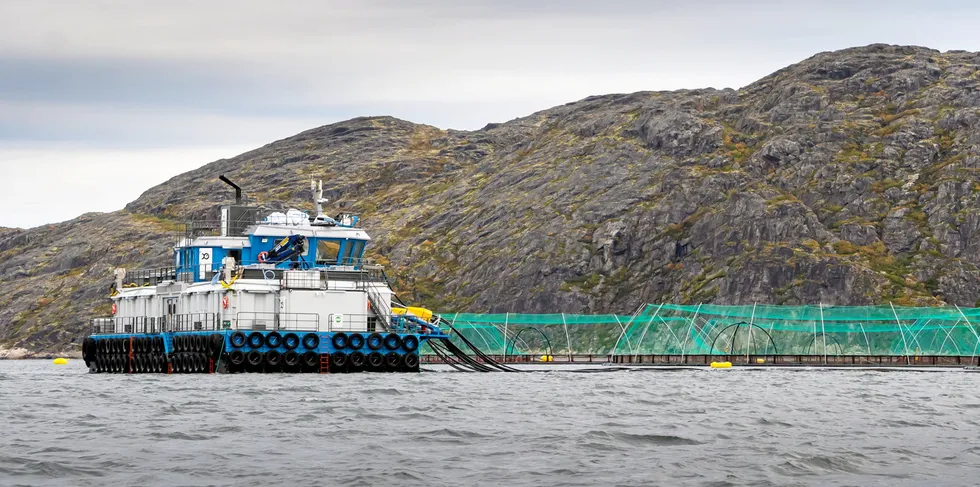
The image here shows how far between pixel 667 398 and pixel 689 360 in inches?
2747

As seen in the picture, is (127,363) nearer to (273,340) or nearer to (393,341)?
A: (273,340)

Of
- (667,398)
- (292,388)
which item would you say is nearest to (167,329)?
(292,388)

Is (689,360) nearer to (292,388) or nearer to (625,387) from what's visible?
(625,387)

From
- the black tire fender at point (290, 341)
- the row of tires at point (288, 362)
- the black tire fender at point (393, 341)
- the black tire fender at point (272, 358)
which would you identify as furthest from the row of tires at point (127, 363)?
the black tire fender at point (393, 341)

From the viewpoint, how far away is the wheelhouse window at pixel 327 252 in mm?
90938

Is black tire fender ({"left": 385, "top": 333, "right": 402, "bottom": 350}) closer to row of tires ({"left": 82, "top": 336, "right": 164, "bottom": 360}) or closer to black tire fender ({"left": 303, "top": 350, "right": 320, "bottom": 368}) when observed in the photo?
black tire fender ({"left": 303, "top": 350, "right": 320, "bottom": 368})

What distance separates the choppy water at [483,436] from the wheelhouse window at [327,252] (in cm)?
2510

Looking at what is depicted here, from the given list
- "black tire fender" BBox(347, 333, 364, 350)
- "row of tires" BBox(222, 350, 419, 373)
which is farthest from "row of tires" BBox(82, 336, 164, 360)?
"black tire fender" BBox(347, 333, 364, 350)

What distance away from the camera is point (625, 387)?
6981cm

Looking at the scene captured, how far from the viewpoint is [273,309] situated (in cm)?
8375

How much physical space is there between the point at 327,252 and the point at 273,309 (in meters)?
8.71

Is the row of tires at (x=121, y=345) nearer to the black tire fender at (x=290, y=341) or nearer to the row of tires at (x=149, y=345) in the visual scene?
the row of tires at (x=149, y=345)

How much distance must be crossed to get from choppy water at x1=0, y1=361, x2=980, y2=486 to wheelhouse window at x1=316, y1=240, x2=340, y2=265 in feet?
82.4

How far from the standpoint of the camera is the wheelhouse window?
298 feet
